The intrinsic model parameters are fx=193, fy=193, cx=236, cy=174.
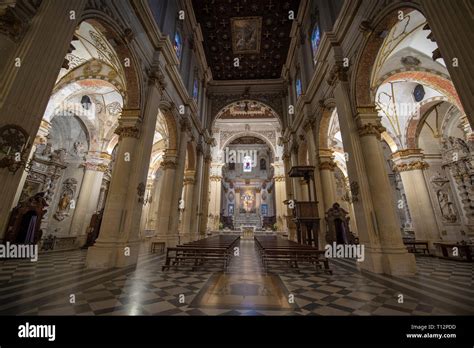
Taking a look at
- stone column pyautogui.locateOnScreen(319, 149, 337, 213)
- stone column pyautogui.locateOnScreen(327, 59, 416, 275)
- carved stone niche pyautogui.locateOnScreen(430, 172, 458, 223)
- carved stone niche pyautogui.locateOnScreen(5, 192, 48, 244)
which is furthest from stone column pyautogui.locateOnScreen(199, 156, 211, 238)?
carved stone niche pyautogui.locateOnScreen(430, 172, 458, 223)

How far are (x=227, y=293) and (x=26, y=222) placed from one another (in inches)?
402

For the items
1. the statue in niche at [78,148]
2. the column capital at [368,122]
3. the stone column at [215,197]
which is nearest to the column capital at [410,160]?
the column capital at [368,122]

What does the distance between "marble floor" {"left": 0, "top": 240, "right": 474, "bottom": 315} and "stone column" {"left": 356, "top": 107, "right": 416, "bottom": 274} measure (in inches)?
16.6

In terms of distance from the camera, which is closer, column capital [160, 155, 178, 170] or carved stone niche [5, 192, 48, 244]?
carved stone niche [5, 192, 48, 244]

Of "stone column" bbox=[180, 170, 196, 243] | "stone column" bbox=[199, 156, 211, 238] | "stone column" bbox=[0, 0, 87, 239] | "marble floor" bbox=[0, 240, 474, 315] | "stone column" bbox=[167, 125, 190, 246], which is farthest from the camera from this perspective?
"stone column" bbox=[199, 156, 211, 238]

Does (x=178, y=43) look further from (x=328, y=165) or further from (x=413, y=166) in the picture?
(x=413, y=166)

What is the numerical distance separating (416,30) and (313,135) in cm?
480

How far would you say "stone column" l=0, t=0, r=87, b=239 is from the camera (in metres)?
2.69

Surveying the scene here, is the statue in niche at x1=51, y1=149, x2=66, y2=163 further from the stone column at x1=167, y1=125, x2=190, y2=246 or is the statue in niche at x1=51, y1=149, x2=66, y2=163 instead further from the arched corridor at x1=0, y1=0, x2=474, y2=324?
the stone column at x1=167, y1=125, x2=190, y2=246

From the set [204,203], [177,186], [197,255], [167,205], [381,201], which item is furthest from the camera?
[204,203]

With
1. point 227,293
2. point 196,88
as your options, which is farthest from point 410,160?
point 196,88

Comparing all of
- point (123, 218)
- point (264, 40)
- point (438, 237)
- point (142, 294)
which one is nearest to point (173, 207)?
point (123, 218)

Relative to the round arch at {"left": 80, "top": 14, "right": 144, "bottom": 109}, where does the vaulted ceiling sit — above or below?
above

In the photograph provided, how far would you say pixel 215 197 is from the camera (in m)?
20.7
